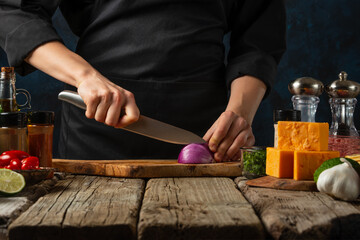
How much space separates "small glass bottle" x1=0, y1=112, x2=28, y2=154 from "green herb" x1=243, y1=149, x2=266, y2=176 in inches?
25.6

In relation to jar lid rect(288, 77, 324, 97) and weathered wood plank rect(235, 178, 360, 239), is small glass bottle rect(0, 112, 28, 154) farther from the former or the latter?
jar lid rect(288, 77, 324, 97)

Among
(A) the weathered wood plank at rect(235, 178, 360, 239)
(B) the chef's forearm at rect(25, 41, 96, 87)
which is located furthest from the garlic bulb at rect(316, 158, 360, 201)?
(B) the chef's forearm at rect(25, 41, 96, 87)

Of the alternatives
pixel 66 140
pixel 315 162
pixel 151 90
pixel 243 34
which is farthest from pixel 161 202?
pixel 243 34

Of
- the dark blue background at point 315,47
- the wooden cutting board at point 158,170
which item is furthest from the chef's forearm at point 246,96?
the dark blue background at point 315,47

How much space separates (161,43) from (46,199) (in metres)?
0.97

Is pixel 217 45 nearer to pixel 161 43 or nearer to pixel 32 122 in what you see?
pixel 161 43

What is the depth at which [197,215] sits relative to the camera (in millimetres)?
807

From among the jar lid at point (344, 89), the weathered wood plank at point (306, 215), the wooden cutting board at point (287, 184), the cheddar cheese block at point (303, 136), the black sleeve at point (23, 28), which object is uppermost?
the black sleeve at point (23, 28)

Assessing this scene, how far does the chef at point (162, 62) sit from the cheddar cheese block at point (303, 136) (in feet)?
1.35

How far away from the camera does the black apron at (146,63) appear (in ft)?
5.77

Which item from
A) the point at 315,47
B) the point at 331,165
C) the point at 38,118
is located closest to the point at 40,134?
the point at 38,118

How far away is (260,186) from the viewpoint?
3.53 ft

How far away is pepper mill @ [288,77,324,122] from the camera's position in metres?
1.44

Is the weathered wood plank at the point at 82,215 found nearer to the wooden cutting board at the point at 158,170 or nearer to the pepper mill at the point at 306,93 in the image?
the wooden cutting board at the point at 158,170
